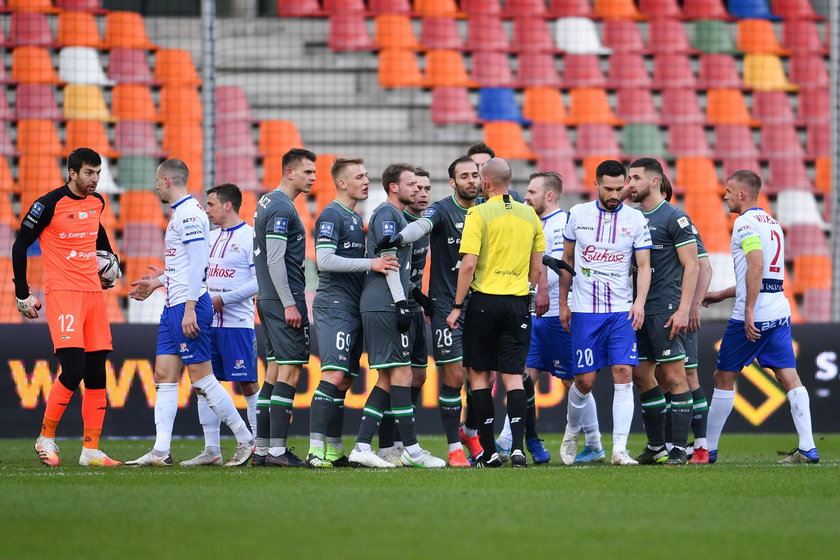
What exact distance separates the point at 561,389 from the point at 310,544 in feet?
27.8

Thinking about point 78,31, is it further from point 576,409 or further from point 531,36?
point 576,409

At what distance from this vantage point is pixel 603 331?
823 cm

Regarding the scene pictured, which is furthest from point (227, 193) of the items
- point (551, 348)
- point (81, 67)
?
point (81, 67)

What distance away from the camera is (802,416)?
8.61 m

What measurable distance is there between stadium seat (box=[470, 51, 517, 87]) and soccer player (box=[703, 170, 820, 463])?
33.3 ft

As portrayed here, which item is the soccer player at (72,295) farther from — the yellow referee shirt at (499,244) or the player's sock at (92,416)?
the yellow referee shirt at (499,244)

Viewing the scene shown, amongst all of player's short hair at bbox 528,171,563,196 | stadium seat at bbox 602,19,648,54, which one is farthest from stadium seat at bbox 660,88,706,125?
player's short hair at bbox 528,171,563,196

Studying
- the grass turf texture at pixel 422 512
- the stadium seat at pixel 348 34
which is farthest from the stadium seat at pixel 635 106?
the grass turf texture at pixel 422 512

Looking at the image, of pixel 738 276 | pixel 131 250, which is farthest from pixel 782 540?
pixel 131 250

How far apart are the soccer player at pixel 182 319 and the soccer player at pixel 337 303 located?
70cm

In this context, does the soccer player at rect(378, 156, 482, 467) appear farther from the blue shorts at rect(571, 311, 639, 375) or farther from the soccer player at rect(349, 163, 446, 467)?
the blue shorts at rect(571, 311, 639, 375)

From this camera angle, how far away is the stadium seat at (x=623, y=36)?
19266 millimetres

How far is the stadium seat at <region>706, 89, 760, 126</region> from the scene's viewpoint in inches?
750

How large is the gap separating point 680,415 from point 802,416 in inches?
37.4
